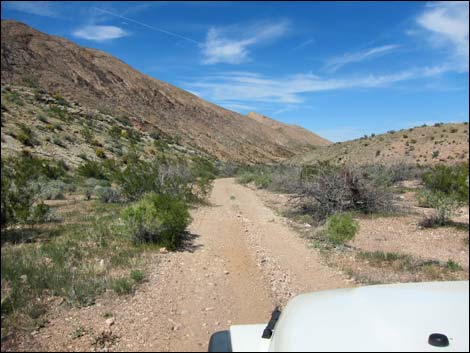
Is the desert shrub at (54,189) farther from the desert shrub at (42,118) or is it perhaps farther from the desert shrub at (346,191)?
the desert shrub at (346,191)

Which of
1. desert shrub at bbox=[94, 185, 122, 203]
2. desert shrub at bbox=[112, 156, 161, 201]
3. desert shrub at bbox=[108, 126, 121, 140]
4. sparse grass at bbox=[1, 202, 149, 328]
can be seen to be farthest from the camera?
desert shrub at bbox=[108, 126, 121, 140]

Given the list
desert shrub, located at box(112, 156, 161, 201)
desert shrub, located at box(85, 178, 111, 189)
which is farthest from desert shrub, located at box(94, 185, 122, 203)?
desert shrub, located at box(85, 178, 111, 189)

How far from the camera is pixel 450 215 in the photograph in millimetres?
6836

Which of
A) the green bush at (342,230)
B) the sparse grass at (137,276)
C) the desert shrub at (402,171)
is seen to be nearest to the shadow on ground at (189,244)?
the sparse grass at (137,276)

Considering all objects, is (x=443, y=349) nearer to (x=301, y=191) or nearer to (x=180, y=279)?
(x=180, y=279)

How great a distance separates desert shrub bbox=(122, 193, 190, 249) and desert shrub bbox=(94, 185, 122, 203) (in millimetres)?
3884

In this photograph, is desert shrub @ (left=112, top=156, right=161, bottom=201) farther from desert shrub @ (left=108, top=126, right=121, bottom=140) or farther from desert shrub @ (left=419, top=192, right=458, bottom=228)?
desert shrub @ (left=419, top=192, right=458, bottom=228)

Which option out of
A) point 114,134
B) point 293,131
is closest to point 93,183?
point 114,134

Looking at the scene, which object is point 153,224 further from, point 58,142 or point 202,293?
point 58,142

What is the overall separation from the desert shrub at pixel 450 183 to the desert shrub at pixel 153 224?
4664 millimetres

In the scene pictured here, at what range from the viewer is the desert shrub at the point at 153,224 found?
6.91 meters

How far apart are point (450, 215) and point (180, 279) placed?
479cm

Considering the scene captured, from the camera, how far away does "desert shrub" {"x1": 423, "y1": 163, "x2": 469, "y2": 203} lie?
5660mm

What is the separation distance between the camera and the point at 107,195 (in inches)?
437
